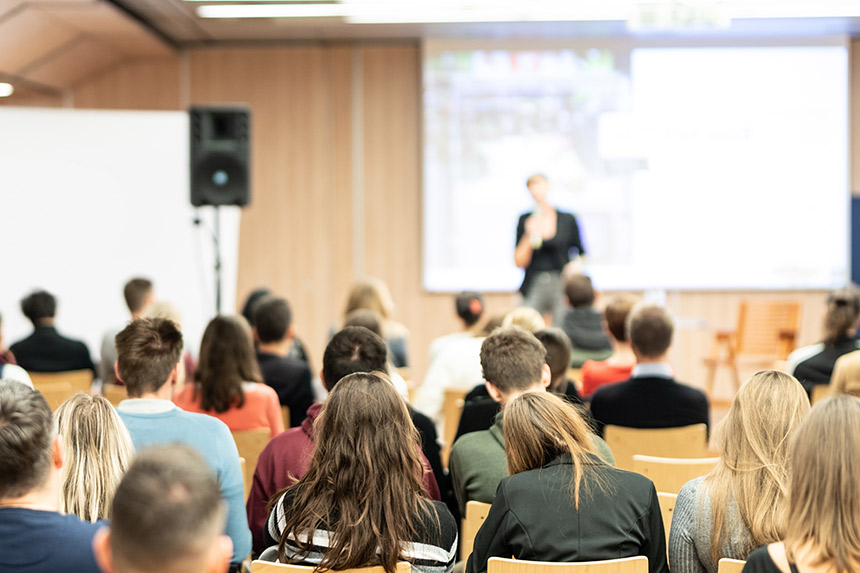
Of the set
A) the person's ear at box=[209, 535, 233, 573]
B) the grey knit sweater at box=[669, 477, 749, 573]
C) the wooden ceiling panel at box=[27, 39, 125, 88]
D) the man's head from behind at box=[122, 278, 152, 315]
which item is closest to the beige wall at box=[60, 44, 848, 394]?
the wooden ceiling panel at box=[27, 39, 125, 88]

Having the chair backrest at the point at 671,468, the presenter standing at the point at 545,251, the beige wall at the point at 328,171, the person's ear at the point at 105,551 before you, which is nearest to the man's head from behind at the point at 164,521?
the person's ear at the point at 105,551

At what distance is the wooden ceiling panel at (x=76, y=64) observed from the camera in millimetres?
7898

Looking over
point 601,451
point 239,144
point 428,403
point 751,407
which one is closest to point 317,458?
point 601,451

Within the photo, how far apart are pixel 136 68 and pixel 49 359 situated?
4.72 meters

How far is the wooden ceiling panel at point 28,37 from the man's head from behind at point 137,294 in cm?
253

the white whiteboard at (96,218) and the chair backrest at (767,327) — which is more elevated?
the white whiteboard at (96,218)

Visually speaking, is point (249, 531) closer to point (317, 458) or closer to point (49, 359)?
point (317, 458)

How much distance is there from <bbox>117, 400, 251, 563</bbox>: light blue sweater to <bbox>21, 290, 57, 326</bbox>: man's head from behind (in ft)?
9.37

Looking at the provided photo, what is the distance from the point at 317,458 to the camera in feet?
6.68

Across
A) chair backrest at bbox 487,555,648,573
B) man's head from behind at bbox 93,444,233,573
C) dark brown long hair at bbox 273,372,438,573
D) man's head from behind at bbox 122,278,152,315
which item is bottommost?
chair backrest at bbox 487,555,648,573

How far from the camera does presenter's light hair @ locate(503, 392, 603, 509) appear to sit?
2.05 metres

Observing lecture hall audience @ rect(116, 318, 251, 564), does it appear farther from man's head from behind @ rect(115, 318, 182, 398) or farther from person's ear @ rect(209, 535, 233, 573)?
person's ear @ rect(209, 535, 233, 573)

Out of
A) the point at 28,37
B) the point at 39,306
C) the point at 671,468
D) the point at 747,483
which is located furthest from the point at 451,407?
the point at 28,37

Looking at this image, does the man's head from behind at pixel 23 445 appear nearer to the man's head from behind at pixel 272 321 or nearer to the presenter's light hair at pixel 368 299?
the man's head from behind at pixel 272 321
